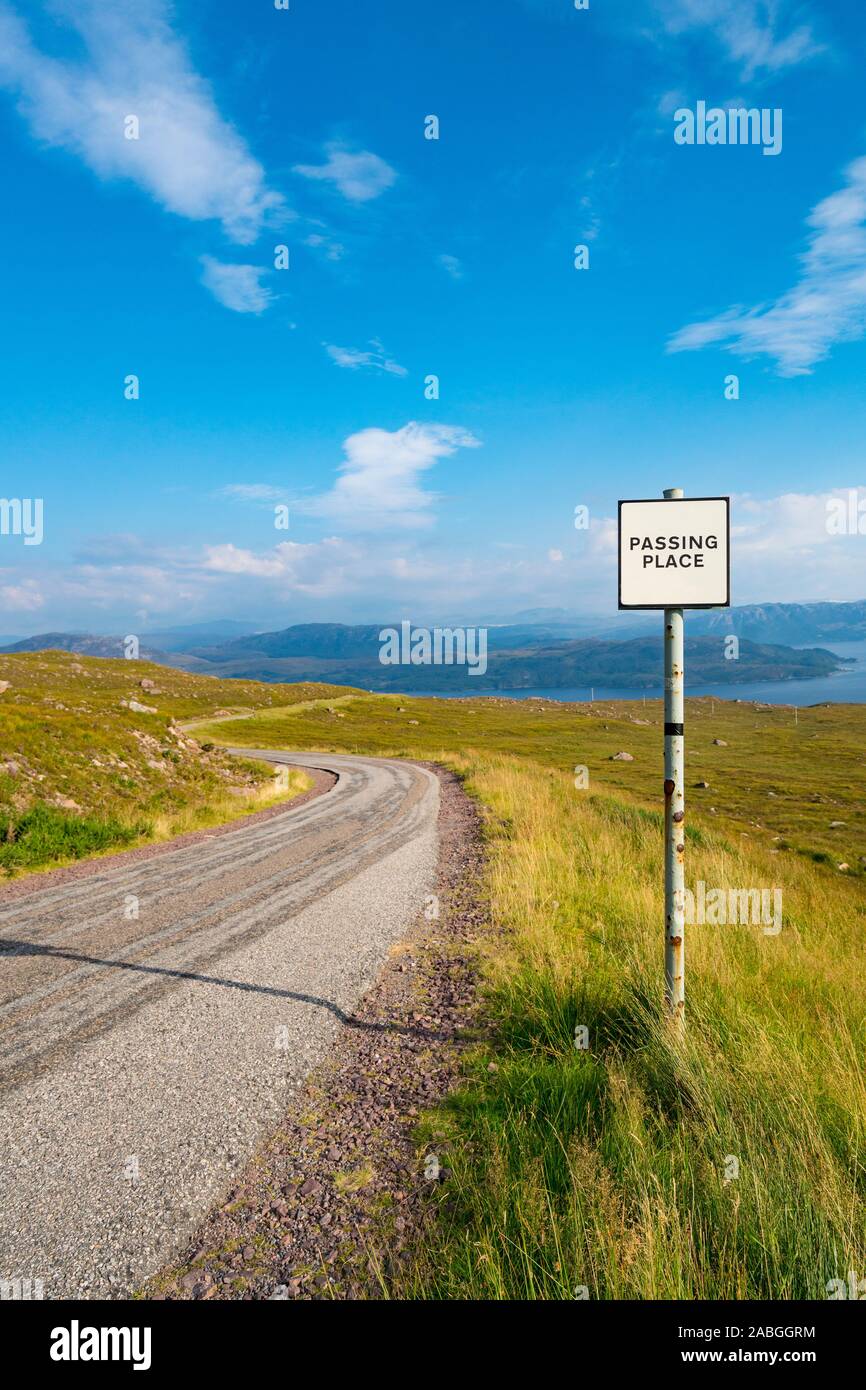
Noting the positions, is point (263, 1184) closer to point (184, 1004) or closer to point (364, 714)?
point (184, 1004)

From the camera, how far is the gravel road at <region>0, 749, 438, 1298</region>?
4.10 m

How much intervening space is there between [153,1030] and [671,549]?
22.7 feet

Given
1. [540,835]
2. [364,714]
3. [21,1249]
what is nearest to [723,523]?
[21,1249]

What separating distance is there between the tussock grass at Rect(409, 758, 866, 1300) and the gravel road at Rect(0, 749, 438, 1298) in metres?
1.79

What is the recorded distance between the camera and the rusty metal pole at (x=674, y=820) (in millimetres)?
5270

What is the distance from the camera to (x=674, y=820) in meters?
5.44

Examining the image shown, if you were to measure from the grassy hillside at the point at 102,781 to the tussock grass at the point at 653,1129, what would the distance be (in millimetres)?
12481

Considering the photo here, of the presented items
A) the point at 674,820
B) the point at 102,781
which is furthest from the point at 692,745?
the point at 674,820
